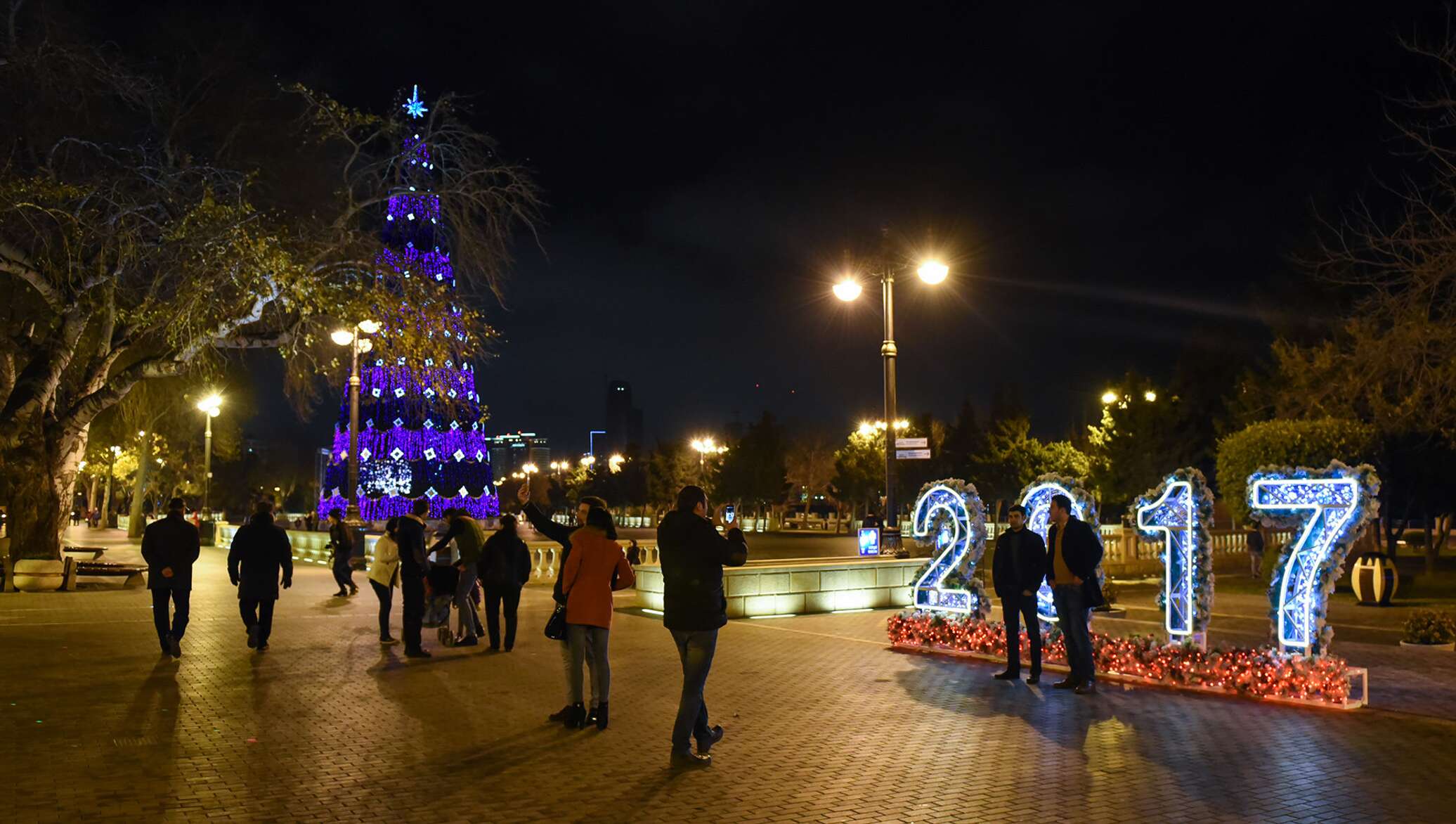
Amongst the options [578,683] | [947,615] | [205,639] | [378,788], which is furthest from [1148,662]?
[205,639]

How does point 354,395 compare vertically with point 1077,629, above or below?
above

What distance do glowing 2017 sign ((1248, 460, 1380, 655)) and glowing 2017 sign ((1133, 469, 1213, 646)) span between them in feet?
2.28

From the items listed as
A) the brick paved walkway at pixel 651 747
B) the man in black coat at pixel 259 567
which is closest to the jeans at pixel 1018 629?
the brick paved walkway at pixel 651 747

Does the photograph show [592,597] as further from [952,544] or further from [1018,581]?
[952,544]

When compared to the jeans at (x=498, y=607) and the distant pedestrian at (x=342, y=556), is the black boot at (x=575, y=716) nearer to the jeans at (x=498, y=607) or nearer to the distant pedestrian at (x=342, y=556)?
the jeans at (x=498, y=607)

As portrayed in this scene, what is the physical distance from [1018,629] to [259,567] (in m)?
8.25

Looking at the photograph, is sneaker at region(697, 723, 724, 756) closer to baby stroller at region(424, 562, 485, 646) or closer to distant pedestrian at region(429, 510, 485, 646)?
distant pedestrian at region(429, 510, 485, 646)

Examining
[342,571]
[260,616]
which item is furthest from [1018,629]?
[342,571]

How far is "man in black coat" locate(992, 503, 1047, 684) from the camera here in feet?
35.3

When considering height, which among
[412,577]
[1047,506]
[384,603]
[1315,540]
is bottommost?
[384,603]

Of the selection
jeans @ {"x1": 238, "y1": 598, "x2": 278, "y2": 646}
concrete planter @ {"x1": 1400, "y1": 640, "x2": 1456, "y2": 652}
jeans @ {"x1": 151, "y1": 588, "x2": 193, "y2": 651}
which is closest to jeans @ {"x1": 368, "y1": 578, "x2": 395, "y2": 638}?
jeans @ {"x1": 238, "y1": 598, "x2": 278, "y2": 646}

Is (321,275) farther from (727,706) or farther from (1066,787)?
(1066,787)

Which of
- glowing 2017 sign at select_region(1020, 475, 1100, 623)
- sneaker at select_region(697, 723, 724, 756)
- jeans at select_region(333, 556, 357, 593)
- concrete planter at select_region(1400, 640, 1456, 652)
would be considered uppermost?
glowing 2017 sign at select_region(1020, 475, 1100, 623)

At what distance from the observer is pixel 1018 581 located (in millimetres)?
10812
